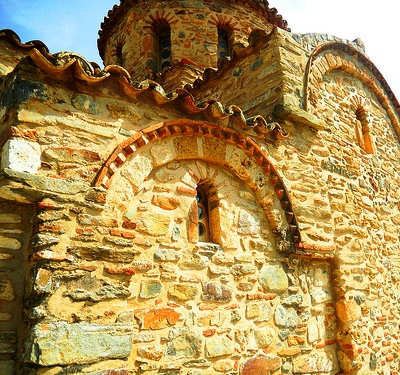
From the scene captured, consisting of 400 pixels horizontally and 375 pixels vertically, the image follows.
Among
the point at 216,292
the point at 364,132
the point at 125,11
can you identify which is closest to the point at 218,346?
the point at 216,292

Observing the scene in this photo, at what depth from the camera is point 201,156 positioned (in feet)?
11.0

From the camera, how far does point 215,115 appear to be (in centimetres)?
341

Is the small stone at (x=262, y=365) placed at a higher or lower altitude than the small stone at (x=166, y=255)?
lower

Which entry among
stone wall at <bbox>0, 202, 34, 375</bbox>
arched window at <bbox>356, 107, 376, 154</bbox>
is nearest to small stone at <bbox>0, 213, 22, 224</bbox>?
stone wall at <bbox>0, 202, 34, 375</bbox>

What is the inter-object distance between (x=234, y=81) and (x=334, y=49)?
6.19 feet

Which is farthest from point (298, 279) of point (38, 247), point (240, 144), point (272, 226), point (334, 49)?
point (334, 49)

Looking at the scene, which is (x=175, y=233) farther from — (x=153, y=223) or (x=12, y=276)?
(x=12, y=276)

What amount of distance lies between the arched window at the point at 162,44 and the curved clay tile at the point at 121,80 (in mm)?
4867

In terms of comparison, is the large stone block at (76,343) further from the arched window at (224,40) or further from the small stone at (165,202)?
the arched window at (224,40)

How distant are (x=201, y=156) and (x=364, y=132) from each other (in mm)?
3944

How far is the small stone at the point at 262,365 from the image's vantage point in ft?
9.93

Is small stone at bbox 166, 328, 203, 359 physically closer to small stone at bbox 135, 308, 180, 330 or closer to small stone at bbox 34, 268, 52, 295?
small stone at bbox 135, 308, 180, 330

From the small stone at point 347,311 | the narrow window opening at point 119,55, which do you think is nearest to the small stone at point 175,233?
the small stone at point 347,311

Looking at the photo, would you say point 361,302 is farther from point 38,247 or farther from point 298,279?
point 38,247
